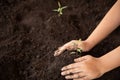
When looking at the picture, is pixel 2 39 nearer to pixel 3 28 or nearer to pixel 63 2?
pixel 3 28

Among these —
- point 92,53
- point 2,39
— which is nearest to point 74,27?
point 92,53

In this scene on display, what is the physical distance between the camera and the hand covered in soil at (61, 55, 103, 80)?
1653 mm

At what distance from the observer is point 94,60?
172 cm

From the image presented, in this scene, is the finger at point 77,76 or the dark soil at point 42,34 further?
the dark soil at point 42,34

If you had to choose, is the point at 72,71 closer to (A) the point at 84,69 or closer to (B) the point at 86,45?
(A) the point at 84,69

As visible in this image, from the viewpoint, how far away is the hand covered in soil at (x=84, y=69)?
1653 millimetres

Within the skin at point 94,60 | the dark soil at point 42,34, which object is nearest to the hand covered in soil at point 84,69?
the skin at point 94,60

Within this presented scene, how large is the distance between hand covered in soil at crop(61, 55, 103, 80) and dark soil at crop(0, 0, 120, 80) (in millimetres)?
124

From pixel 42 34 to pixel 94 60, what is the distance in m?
0.59

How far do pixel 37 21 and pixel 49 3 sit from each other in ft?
0.79

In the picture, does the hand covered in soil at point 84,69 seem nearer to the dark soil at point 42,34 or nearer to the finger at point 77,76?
the finger at point 77,76

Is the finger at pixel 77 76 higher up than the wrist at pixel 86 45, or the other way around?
the wrist at pixel 86 45

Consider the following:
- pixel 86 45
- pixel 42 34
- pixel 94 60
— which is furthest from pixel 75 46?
pixel 42 34

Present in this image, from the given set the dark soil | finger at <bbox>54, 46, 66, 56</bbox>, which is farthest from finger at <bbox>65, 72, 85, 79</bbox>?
finger at <bbox>54, 46, 66, 56</bbox>
